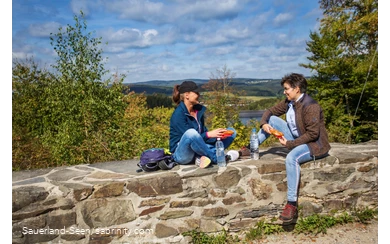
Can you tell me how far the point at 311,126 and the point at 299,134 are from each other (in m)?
0.23

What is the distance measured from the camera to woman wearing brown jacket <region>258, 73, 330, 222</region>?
11.9 ft

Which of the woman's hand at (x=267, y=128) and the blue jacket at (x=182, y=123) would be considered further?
the woman's hand at (x=267, y=128)

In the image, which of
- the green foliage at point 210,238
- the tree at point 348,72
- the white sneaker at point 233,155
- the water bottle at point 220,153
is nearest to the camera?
the green foliage at point 210,238

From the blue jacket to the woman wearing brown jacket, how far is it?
98 cm

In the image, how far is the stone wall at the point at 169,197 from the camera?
10.1 ft

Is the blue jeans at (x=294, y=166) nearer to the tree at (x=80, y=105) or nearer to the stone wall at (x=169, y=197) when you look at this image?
the stone wall at (x=169, y=197)

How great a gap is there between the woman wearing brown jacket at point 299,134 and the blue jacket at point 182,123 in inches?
38.6

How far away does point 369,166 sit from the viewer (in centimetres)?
410

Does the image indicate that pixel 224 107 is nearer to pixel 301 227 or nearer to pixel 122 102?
pixel 122 102

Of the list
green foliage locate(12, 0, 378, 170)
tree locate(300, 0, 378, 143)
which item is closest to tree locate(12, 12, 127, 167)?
green foliage locate(12, 0, 378, 170)

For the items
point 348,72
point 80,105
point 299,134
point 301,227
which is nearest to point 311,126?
point 299,134

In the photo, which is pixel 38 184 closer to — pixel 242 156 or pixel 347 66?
pixel 242 156

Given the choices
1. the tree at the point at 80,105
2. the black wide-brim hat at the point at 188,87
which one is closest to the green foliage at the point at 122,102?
the tree at the point at 80,105

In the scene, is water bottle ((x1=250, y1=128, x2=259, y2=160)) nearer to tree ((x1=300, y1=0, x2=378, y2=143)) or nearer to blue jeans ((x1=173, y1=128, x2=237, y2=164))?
blue jeans ((x1=173, y1=128, x2=237, y2=164))
